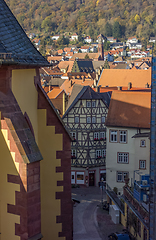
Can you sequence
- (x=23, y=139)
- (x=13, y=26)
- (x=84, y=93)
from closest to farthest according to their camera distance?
(x=23, y=139), (x=13, y=26), (x=84, y=93)

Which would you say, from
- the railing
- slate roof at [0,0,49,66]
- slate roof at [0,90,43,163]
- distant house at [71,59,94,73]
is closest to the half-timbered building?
the railing

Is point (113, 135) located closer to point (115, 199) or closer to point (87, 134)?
point (115, 199)

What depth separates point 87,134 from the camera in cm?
3788

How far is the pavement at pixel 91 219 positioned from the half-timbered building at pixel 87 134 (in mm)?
2960


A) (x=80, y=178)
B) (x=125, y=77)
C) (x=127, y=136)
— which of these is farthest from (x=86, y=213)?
(x=125, y=77)

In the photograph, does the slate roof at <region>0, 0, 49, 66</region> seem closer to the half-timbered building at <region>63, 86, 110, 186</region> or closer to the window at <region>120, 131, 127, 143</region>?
the window at <region>120, 131, 127, 143</region>

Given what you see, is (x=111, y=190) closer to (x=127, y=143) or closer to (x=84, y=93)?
(x=127, y=143)

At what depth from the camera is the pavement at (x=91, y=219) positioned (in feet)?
81.9

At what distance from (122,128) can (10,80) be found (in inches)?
811

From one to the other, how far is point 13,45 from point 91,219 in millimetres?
19889

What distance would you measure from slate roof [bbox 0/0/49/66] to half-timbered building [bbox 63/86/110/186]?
2626cm

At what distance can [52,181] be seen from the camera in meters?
11.6

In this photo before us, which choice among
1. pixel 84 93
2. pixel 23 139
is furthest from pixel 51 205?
pixel 84 93

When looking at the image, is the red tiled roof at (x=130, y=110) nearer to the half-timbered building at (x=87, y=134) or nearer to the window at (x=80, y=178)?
the half-timbered building at (x=87, y=134)
